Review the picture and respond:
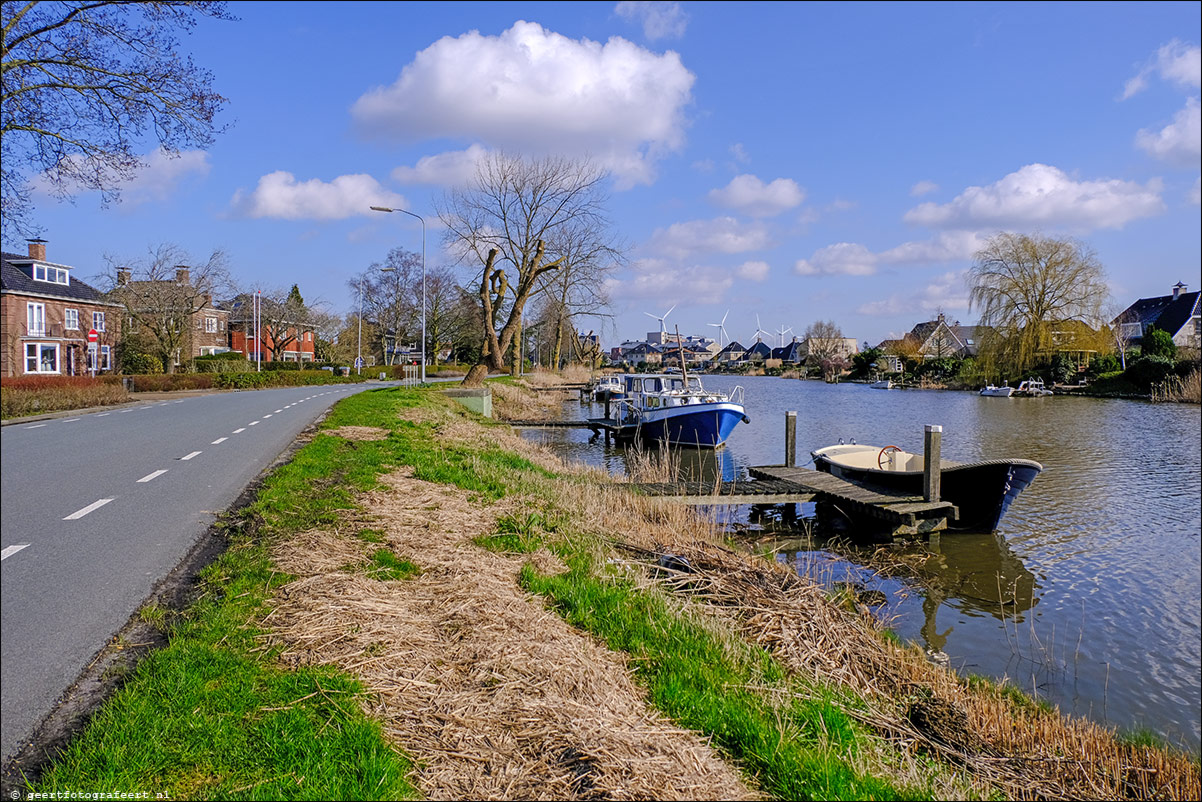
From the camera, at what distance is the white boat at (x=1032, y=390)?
50.3m

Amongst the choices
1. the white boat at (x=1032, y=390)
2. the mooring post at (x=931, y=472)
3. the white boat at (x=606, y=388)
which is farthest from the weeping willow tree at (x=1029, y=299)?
the mooring post at (x=931, y=472)

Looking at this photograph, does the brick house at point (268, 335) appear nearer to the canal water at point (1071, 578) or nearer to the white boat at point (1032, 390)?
the canal water at point (1071, 578)

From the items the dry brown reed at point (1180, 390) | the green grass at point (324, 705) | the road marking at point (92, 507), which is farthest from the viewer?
the dry brown reed at point (1180, 390)

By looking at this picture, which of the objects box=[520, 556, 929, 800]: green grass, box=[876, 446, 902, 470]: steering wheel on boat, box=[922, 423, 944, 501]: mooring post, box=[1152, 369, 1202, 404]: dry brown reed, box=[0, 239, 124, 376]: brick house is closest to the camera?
box=[520, 556, 929, 800]: green grass

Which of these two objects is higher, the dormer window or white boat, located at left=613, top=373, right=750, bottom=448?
the dormer window

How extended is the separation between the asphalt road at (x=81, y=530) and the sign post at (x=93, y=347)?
3345 cm

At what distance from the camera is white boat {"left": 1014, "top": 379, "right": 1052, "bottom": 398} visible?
50.3m

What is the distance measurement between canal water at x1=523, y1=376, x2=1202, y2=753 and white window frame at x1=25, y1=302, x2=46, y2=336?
24937 millimetres

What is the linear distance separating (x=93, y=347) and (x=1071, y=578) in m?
43.9

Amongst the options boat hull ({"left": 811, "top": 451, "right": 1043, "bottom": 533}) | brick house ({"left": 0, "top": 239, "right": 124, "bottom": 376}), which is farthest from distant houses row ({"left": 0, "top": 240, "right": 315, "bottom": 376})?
boat hull ({"left": 811, "top": 451, "right": 1043, "bottom": 533})

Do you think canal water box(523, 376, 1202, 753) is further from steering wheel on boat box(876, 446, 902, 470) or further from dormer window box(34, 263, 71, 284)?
dormer window box(34, 263, 71, 284)

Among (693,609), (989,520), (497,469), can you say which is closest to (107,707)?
(693,609)

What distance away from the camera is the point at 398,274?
70.2 m

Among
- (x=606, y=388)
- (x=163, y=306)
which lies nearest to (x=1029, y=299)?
(x=606, y=388)
